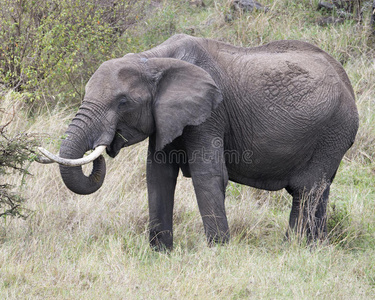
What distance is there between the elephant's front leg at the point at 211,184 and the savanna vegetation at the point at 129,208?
21 cm

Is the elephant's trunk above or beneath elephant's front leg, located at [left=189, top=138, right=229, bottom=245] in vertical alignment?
above

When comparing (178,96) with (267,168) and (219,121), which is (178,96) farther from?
(267,168)

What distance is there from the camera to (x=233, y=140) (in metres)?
5.69

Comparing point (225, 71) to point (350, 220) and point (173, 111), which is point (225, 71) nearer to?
point (173, 111)

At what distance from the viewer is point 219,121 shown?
17.9 feet

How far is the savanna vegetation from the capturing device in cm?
462

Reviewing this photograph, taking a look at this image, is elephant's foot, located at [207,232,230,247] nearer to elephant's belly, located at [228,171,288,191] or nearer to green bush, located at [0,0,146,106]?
elephant's belly, located at [228,171,288,191]

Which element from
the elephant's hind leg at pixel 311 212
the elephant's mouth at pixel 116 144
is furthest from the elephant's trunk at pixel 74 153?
the elephant's hind leg at pixel 311 212

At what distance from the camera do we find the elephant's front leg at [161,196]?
5676 millimetres

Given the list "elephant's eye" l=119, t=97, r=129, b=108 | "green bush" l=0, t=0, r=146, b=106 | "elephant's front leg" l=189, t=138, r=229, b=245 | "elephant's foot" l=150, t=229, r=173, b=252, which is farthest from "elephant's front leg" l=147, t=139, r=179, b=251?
"green bush" l=0, t=0, r=146, b=106

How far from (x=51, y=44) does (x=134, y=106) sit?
3.76 metres

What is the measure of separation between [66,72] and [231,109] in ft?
12.0

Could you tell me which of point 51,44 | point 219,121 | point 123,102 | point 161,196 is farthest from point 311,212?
point 51,44

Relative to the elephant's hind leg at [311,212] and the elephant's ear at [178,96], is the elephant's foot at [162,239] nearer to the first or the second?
the elephant's ear at [178,96]
